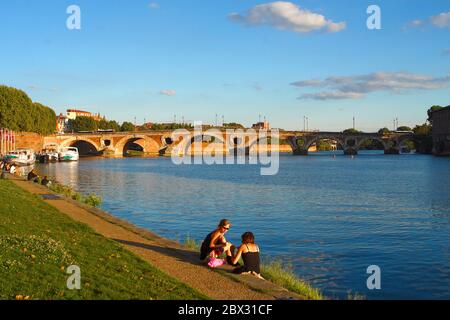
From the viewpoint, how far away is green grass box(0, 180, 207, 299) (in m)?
10.7

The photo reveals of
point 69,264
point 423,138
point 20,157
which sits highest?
point 423,138

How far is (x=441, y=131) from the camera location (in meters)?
162

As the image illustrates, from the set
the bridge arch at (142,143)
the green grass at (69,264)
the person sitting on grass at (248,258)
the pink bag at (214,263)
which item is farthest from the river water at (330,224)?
the bridge arch at (142,143)

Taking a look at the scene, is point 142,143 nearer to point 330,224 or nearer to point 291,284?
point 330,224

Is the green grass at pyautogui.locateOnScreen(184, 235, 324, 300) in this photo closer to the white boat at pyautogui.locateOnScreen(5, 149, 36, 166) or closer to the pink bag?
the pink bag

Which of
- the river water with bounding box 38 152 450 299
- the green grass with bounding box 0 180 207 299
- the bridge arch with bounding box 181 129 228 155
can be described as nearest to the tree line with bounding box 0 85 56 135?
the bridge arch with bounding box 181 129 228 155

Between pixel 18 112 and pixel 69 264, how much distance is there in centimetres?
10257

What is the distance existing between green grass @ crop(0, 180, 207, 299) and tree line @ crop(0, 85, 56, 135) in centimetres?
9409

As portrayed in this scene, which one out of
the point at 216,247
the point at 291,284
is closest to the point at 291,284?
the point at 291,284

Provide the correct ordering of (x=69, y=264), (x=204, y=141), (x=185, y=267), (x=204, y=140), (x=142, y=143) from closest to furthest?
1. (x=69, y=264)
2. (x=185, y=267)
3. (x=142, y=143)
4. (x=204, y=140)
5. (x=204, y=141)

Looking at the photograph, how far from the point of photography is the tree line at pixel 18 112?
105250mm

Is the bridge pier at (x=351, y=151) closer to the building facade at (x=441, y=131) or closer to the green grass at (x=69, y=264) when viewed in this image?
the building facade at (x=441, y=131)
